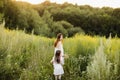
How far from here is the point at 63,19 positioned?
73438 millimetres

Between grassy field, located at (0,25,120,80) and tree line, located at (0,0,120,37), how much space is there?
36.4 meters

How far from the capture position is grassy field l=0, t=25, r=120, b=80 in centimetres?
1138

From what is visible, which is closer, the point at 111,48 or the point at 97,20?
the point at 111,48

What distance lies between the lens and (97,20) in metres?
67.5

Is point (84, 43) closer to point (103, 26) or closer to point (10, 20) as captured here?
point (10, 20)

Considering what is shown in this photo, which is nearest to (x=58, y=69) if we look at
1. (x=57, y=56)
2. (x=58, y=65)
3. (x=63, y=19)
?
(x=58, y=65)

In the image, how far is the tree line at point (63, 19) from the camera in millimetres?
54344

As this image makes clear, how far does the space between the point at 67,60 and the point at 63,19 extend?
6031 cm

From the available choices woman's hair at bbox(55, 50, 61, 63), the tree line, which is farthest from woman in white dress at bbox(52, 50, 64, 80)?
the tree line

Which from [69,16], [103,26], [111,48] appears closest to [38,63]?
[111,48]

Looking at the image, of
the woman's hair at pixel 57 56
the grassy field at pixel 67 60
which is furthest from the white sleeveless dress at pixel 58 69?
the grassy field at pixel 67 60

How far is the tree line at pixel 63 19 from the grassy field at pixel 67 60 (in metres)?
36.4

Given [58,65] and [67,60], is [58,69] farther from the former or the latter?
[67,60]

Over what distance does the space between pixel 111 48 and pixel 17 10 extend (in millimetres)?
42910
